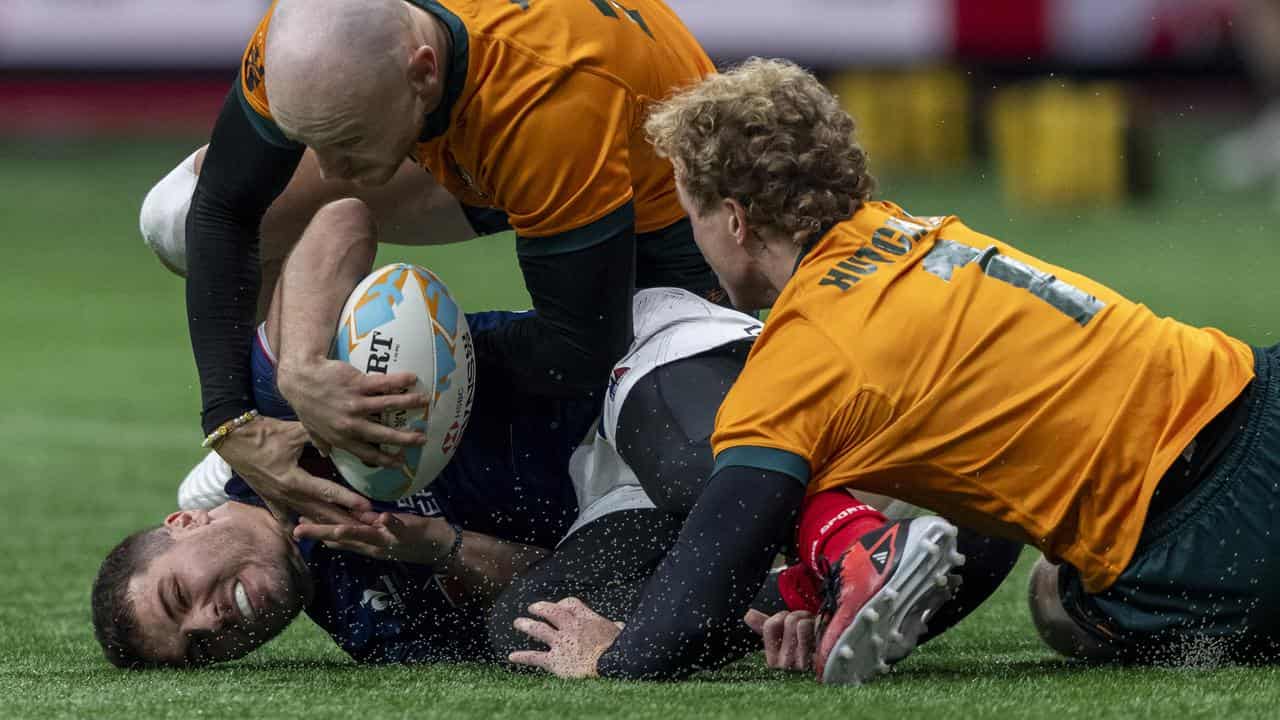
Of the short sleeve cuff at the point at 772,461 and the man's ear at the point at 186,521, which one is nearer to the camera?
the short sleeve cuff at the point at 772,461

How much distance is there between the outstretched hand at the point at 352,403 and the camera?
4.13 meters

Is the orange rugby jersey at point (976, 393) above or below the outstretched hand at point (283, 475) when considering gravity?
above

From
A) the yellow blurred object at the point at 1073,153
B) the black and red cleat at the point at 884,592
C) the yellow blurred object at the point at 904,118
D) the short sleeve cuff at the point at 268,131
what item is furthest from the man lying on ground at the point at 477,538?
the yellow blurred object at the point at 904,118

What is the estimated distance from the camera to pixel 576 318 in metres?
4.25

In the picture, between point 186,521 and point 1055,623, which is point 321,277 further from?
point 1055,623

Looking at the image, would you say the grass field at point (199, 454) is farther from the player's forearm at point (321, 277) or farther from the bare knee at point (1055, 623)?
the player's forearm at point (321, 277)

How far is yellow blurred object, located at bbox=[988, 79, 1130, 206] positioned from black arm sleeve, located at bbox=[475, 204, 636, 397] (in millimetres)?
12843

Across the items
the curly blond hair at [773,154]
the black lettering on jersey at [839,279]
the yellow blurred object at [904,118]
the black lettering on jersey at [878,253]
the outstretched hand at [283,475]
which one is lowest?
the yellow blurred object at [904,118]

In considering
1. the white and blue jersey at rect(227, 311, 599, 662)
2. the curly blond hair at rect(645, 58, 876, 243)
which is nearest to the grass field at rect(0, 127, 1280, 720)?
the white and blue jersey at rect(227, 311, 599, 662)

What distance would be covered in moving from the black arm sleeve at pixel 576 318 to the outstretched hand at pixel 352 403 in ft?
1.09

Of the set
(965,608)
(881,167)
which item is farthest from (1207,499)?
(881,167)

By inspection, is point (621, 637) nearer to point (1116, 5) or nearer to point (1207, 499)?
point (1207, 499)

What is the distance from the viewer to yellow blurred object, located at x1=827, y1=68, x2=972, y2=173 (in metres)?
18.5

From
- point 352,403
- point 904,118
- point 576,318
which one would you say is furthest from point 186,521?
point 904,118
